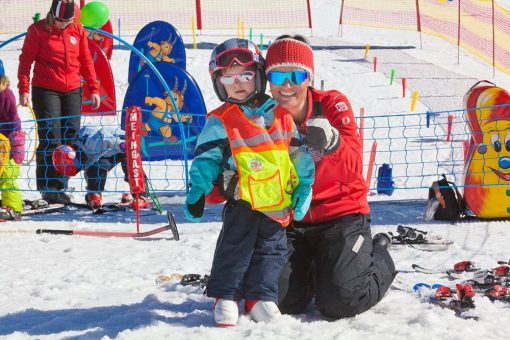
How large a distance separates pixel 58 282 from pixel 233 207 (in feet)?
4.78

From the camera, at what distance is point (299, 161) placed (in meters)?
3.66

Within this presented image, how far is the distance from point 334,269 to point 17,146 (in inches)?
160


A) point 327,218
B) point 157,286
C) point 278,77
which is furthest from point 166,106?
point 278,77

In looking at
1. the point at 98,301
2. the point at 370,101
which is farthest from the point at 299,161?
the point at 370,101

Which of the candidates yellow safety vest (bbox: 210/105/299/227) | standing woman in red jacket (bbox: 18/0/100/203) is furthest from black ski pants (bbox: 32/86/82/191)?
yellow safety vest (bbox: 210/105/299/227)

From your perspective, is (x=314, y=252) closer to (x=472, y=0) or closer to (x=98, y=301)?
(x=98, y=301)

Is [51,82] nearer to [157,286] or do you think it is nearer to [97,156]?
[97,156]

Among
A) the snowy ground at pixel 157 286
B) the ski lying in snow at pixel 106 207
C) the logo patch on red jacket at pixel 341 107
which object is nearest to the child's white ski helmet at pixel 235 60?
the logo patch on red jacket at pixel 341 107

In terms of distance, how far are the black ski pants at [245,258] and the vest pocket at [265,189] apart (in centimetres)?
8

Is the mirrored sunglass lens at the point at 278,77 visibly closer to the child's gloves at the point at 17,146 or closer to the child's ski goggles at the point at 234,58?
the child's ski goggles at the point at 234,58

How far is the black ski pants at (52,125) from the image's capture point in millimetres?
7180

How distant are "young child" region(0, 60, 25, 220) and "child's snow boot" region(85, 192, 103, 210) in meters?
0.65

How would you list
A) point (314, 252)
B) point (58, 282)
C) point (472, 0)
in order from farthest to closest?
point (472, 0)
point (58, 282)
point (314, 252)

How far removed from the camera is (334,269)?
382 centimetres
